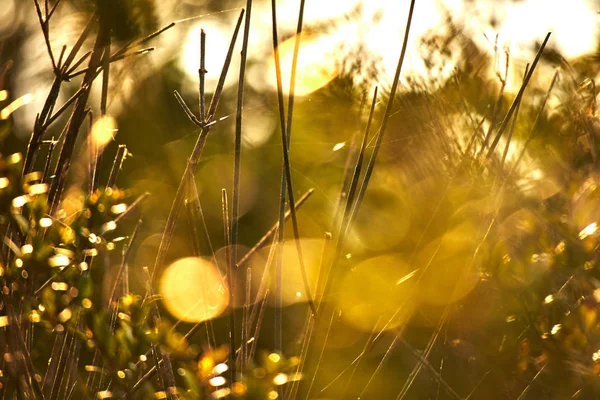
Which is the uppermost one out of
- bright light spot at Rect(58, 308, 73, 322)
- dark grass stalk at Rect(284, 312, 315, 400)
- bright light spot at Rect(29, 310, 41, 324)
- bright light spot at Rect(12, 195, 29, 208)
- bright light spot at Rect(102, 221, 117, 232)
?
bright light spot at Rect(12, 195, 29, 208)

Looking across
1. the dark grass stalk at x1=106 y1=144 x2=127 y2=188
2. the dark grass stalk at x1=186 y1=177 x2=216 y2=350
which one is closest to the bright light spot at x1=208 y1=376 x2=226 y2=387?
the dark grass stalk at x1=186 y1=177 x2=216 y2=350

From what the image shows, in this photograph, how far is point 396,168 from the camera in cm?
179

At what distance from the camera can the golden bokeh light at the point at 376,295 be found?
1.10m

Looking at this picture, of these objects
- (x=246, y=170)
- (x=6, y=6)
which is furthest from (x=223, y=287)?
(x=6, y=6)

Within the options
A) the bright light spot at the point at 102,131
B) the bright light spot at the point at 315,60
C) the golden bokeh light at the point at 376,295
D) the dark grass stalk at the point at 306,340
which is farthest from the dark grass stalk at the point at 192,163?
the bright light spot at the point at 315,60

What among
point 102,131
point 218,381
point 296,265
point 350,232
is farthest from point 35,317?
point 296,265

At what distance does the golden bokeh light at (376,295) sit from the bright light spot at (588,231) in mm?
260

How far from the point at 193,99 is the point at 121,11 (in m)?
4.03

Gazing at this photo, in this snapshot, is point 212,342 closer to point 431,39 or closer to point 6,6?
point 431,39

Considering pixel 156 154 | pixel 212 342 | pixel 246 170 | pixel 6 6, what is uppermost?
pixel 6 6

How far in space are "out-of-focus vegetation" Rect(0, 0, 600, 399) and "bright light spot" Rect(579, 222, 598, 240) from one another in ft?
0.08

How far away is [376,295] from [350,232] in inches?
5.4

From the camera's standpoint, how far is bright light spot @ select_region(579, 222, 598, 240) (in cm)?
94

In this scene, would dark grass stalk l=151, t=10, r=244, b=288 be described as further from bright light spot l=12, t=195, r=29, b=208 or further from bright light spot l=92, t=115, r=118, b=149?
bright light spot l=12, t=195, r=29, b=208
